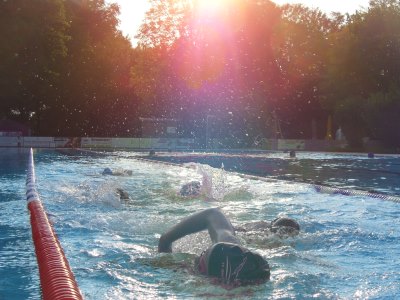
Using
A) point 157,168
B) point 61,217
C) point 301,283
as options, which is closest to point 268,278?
point 301,283

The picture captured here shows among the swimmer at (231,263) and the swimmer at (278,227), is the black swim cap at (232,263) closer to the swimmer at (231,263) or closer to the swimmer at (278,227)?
the swimmer at (231,263)

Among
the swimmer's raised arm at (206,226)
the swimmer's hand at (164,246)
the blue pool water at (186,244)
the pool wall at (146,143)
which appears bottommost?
the blue pool water at (186,244)

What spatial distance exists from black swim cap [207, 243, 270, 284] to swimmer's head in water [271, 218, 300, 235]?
1.99 meters

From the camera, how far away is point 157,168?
58.3 feet

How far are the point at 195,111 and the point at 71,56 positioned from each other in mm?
9900

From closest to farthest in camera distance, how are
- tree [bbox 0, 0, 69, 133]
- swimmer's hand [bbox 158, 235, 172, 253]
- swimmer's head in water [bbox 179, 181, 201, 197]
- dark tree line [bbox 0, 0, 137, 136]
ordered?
swimmer's hand [bbox 158, 235, 172, 253]
swimmer's head in water [bbox 179, 181, 201, 197]
tree [bbox 0, 0, 69, 133]
dark tree line [bbox 0, 0, 137, 136]

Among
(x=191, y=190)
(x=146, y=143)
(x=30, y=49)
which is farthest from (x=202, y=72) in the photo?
(x=191, y=190)

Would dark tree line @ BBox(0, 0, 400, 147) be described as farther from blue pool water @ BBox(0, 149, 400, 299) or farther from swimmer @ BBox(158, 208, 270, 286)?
swimmer @ BBox(158, 208, 270, 286)

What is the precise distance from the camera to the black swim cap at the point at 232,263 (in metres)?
4.02

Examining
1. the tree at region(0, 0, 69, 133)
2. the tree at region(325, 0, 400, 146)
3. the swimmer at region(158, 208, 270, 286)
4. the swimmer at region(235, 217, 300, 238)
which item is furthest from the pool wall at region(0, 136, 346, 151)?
the swimmer at region(158, 208, 270, 286)

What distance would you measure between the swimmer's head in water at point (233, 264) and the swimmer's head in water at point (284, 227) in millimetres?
1956

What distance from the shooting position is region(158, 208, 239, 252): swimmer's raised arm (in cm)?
464

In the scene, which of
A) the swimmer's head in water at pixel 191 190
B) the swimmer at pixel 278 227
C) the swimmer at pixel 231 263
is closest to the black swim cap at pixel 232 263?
the swimmer at pixel 231 263

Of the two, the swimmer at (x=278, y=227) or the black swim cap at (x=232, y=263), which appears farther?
the swimmer at (x=278, y=227)
